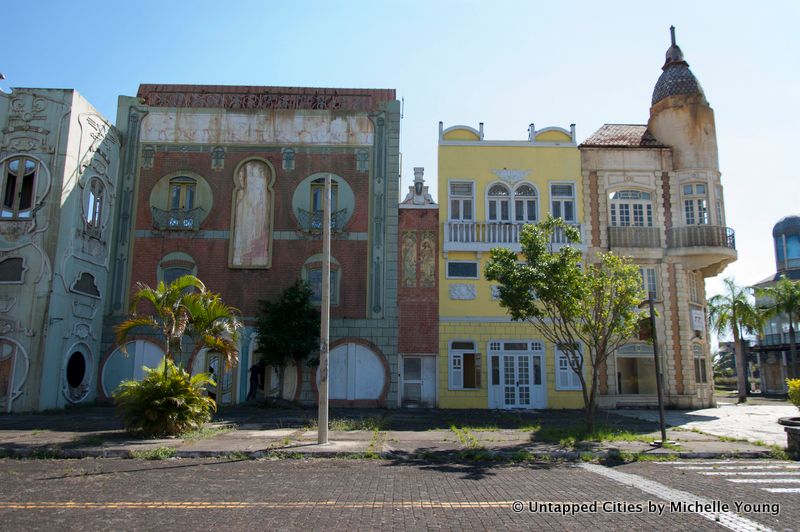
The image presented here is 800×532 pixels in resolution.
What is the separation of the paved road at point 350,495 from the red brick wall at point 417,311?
12913 millimetres

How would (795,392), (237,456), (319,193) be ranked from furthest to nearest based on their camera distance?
(319,193) < (795,392) < (237,456)

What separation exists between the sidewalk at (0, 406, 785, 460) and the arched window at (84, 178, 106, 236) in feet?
23.6

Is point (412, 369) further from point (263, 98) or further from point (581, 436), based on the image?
point (263, 98)

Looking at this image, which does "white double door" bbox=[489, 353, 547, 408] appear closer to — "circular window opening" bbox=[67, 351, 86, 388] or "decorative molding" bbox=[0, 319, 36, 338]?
"circular window opening" bbox=[67, 351, 86, 388]

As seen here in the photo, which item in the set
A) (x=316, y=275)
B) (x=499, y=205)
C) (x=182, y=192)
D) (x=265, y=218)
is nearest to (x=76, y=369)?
(x=182, y=192)

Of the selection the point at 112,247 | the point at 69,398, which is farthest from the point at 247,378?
the point at 112,247

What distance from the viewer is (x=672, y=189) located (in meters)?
26.1

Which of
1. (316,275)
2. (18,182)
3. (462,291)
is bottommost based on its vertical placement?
(462,291)

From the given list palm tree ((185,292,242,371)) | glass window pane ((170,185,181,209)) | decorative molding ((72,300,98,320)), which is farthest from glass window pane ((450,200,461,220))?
decorative molding ((72,300,98,320))

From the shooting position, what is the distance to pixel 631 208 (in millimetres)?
26281

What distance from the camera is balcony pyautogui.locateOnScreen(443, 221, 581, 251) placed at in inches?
987

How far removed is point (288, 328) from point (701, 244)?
17.4m

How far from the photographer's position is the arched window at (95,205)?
74.7 feet

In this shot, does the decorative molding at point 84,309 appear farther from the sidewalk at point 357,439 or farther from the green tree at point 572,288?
the green tree at point 572,288
